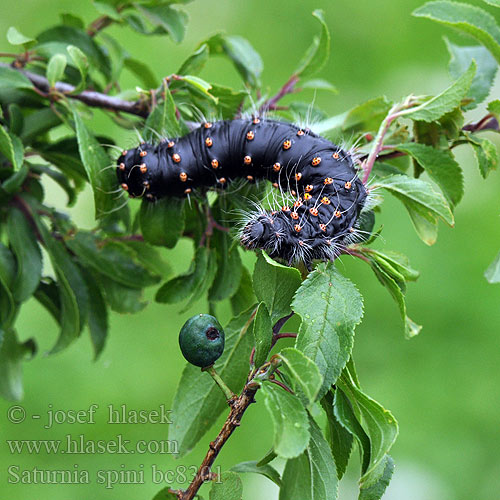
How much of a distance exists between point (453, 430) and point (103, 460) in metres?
1.74

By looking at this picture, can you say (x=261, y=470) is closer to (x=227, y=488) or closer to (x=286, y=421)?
(x=227, y=488)

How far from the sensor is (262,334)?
3.67ft

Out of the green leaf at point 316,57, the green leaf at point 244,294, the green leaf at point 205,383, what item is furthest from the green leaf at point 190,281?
the green leaf at point 316,57

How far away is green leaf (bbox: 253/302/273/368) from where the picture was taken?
111 cm

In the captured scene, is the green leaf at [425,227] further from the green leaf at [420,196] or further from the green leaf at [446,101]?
the green leaf at [446,101]

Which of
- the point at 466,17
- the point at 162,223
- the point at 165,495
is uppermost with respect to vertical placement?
the point at 466,17

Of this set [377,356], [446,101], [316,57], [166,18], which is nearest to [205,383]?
[446,101]

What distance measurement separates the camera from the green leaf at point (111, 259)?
1.78 meters

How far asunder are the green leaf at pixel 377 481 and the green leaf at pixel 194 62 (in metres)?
0.99

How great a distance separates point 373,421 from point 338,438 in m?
0.12

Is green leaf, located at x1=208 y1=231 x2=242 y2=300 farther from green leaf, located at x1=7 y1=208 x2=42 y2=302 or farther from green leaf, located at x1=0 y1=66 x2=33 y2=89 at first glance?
green leaf, located at x1=0 y1=66 x2=33 y2=89

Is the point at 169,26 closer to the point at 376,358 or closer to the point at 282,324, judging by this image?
the point at 282,324

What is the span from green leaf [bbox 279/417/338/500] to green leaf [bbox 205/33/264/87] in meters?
1.14

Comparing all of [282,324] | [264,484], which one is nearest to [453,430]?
[264,484]
